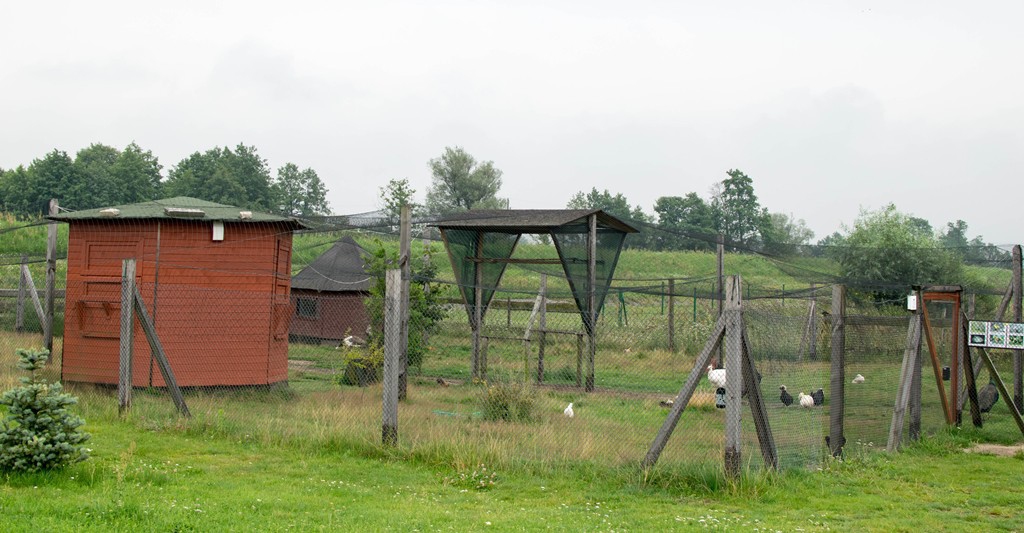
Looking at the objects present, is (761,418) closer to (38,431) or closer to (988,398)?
(38,431)

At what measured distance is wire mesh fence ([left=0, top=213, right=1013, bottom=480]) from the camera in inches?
340

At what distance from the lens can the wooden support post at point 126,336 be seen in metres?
9.59

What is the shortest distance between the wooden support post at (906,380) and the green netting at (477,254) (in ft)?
24.6

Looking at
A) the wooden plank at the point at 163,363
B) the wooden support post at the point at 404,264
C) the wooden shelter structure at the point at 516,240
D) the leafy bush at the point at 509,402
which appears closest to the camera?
the wooden plank at the point at 163,363

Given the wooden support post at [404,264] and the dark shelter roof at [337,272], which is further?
the dark shelter roof at [337,272]

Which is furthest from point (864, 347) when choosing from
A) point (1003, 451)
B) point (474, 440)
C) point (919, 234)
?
point (919, 234)

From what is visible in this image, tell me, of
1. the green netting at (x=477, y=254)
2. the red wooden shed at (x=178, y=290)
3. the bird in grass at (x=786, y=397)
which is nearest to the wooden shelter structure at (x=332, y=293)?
the green netting at (x=477, y=254)

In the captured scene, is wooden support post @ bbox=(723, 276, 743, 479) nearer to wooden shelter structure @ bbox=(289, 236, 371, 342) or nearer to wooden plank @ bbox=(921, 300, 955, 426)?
wooden plank @ bbox=(921, 300, 955, 426)

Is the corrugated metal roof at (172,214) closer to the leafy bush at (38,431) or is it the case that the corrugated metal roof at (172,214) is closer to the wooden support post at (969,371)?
the leafy bush at (38,431)

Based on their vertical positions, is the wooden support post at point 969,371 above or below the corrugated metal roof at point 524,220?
below

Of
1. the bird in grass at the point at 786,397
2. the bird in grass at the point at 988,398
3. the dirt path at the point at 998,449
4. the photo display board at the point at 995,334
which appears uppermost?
the photo display board at the point at 995,334

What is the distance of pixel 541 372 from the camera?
12.5 meters

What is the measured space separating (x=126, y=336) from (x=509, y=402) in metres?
4.15

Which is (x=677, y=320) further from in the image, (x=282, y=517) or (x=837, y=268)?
(x=282, y=517)
